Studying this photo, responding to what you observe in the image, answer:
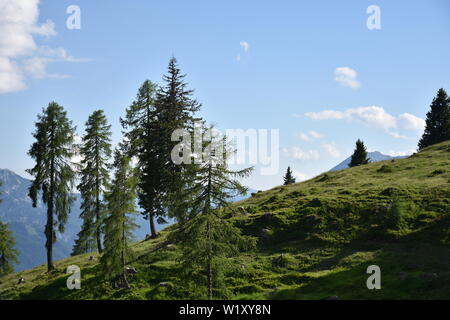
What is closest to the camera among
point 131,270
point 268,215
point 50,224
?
point 131,270

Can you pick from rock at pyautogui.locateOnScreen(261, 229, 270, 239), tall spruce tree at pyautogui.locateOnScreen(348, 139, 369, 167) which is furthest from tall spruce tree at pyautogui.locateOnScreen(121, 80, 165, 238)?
tall spruce tree at pyautogui.locateOnScreen(348, 139, 369, 167)

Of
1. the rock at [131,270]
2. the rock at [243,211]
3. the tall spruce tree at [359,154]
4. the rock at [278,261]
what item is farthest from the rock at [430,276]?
the tall spruce tree at [359,154]

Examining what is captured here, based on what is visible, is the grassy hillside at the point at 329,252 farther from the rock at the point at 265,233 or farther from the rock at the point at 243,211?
the rock at the point at 243,211

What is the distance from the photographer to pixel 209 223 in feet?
70.7

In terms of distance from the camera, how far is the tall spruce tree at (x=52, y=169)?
3412cm

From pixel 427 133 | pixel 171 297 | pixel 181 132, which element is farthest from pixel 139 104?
pixel 427 133

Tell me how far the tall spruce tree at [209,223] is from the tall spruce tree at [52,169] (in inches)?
693

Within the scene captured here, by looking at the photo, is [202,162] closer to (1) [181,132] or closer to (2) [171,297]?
(2) [171,297]

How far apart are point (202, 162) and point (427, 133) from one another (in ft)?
183

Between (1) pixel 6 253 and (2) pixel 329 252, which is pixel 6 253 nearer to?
(1) pixel 6 253

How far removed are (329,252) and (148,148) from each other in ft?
64.2

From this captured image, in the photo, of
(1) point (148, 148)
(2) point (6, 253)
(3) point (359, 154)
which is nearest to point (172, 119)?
(1) point (148, 148)
